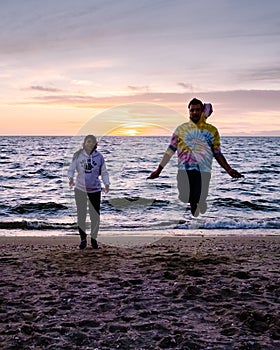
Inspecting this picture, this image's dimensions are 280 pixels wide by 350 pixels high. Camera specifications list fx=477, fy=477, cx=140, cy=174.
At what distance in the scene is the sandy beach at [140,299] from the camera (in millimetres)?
4934

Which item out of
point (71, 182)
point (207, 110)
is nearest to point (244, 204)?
point (71, 182)

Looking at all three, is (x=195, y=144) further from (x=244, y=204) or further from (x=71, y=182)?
(x=244, y=204)

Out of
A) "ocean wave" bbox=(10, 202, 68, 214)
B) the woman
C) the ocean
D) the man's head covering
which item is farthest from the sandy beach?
"ocean wave" bbox=(10, 202, 68, 214)

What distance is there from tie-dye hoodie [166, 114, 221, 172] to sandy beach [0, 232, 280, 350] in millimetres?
1705

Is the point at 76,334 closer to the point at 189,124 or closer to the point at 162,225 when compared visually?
the point at 189,124

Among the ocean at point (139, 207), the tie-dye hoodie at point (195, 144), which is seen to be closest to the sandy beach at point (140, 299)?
the tie-dye hoodie at point (195, 144)

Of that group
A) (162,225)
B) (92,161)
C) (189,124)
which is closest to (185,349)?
(189,124)

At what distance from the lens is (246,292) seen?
6.37 m

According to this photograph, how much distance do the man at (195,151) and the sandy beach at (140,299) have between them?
1.40 meters

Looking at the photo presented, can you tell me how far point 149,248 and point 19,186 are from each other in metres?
17.5

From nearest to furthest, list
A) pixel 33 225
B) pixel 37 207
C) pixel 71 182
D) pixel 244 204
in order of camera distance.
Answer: pixel 71 182
pixel 33 225
pixel 37 207
pixel 244 204

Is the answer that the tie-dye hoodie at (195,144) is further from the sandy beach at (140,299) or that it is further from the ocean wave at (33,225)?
the ocean wave at (33,225)

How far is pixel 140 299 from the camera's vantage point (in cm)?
611

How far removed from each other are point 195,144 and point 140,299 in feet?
7.40
